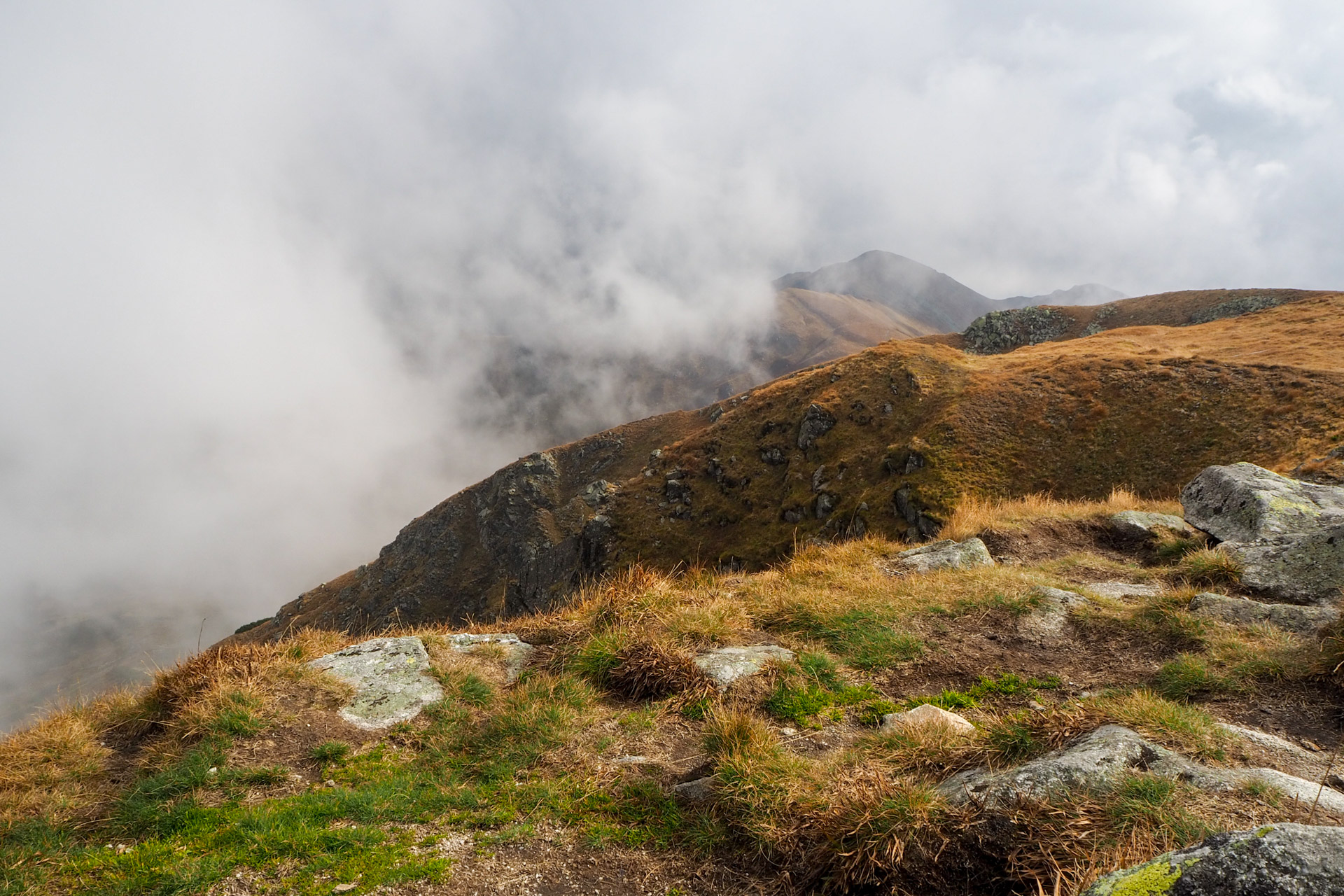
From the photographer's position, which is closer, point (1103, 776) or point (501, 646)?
point (1103, 776)

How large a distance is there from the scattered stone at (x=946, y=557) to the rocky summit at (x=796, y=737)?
0.13m

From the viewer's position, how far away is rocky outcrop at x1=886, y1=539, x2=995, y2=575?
12797mm

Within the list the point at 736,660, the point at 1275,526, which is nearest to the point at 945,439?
the point at 1275,526

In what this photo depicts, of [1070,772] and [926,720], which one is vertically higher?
[1070,772]

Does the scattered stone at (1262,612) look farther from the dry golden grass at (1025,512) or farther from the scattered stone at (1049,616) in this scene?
the dry golden grass at (1025,512)

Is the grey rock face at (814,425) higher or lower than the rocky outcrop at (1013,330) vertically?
lower

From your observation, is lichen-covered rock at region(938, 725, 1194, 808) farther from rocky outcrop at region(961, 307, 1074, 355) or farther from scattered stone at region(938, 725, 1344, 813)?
rocky outcrop at region(961, 307, 1074, 355)

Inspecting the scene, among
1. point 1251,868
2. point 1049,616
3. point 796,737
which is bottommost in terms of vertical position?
point 1049,616

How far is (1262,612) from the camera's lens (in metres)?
8.67

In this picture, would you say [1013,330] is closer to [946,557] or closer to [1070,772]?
[946,557]

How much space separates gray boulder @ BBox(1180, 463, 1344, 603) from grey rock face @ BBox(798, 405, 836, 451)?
61366 millimetres

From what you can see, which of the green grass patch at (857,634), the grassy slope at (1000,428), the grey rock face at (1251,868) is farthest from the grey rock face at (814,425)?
the grey rock face at (1251,868)

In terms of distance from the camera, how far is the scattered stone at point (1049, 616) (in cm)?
954

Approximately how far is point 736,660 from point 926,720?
2.74 metres
